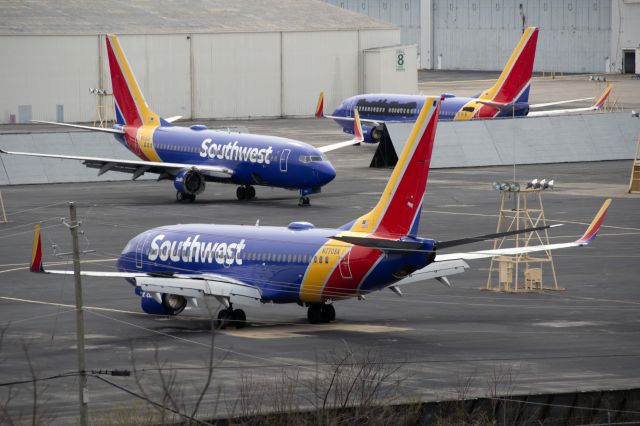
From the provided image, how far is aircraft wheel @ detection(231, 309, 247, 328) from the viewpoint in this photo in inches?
2010

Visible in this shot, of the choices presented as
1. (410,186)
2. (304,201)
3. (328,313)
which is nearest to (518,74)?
(304,201)

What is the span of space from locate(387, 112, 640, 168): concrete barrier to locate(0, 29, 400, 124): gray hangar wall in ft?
128

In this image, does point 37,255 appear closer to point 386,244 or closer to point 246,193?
point 386,244

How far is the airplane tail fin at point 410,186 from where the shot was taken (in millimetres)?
49312

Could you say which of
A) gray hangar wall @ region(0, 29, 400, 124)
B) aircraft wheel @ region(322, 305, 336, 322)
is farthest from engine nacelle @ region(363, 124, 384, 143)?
aircraft wheel @ region(322, 305, 336, 322)

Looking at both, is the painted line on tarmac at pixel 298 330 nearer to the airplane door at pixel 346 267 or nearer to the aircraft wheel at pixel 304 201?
the airplane door at pixel 346 267

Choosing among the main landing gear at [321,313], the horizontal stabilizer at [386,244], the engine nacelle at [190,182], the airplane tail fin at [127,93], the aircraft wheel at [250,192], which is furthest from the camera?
the airplane tail fin at [127,93]

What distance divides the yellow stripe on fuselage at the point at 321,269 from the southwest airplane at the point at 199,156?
121 feet

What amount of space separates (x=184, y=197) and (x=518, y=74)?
39.4 metres

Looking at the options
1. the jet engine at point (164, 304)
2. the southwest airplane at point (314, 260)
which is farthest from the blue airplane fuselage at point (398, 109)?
the southwest airplane at point (314, 260)

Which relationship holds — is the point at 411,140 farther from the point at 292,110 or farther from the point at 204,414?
the point at 292,110

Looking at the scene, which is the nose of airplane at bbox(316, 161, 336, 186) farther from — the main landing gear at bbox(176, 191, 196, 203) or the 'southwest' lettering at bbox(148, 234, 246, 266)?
the 'southwest' lettering at bbox(148, 234, 246, 266)

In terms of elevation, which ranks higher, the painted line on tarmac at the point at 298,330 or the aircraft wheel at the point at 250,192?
the aircraft wheel at the point at 250,192

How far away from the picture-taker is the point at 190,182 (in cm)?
8950
